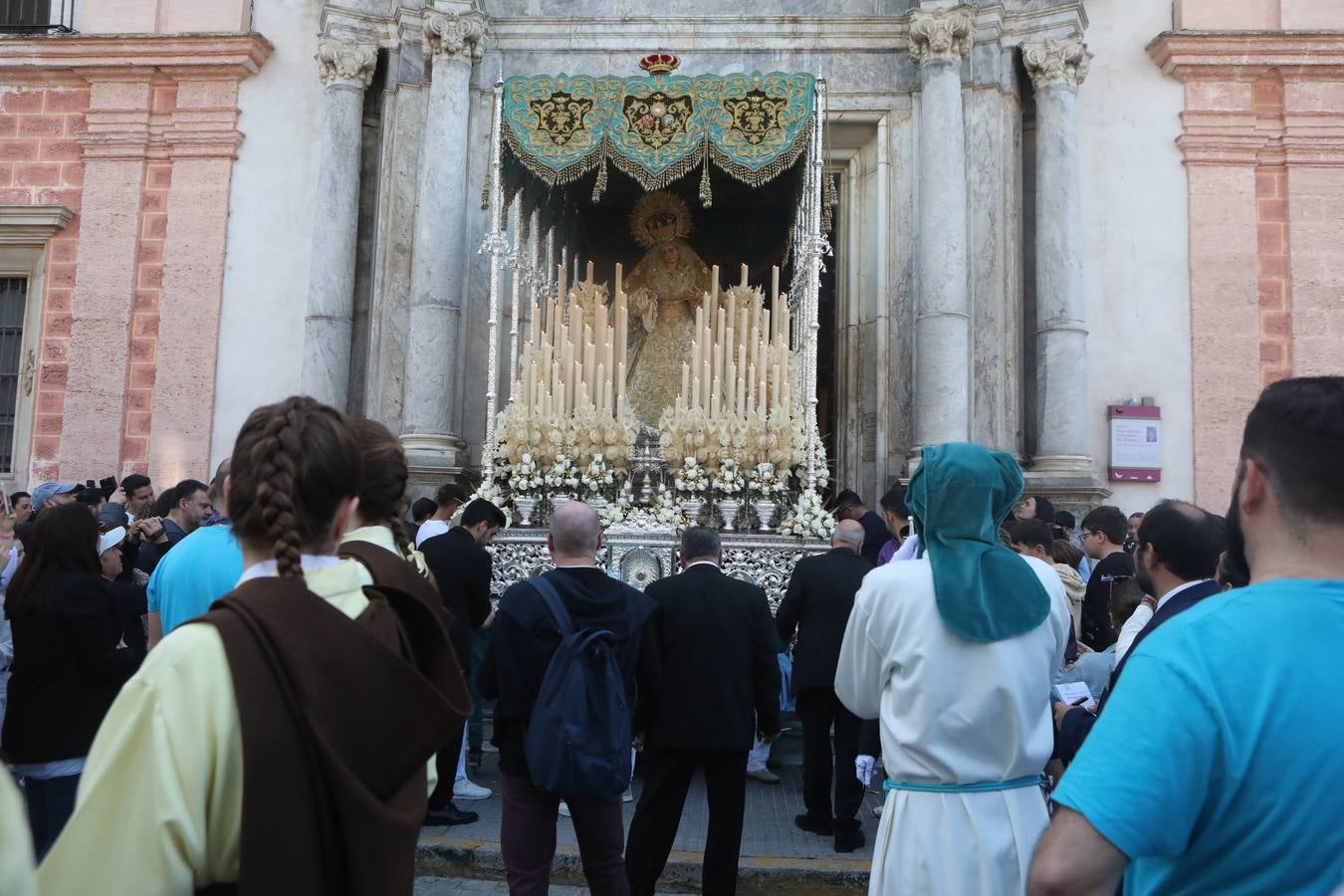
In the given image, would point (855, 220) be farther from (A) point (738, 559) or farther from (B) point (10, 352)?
(B) point (10, 352)

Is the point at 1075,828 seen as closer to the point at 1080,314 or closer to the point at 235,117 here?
the point at 1080,314

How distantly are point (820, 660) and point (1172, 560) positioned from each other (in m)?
2.80

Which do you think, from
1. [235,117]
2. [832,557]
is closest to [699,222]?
[235,117]

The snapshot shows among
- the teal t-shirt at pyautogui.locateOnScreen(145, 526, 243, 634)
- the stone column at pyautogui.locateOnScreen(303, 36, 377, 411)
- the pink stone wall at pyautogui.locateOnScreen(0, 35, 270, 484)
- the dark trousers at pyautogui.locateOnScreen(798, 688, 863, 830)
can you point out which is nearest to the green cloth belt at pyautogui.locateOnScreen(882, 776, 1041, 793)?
the teal t-shirt at pyautogui.locateOnScreen(145, 526, 243, 634)

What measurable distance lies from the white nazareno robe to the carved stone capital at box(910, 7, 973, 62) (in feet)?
24.6

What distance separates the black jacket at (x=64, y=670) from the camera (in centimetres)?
419

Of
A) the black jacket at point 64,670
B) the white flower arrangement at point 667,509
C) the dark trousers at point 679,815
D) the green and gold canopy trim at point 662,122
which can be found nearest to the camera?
the black jacket at point 64,670

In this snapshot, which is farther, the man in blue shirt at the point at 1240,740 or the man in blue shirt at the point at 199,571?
the man in blue shirt at the point at 199,571

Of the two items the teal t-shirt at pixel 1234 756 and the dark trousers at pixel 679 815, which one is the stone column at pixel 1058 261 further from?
the teal t-shirt at pixel 1234 756

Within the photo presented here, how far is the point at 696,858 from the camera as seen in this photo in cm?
547

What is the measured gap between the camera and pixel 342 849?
5.95ft

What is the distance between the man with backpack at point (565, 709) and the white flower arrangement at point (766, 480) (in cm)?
437

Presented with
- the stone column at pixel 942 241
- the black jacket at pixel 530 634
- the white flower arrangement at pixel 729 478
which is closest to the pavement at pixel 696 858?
the black jacket at pixel 530 634

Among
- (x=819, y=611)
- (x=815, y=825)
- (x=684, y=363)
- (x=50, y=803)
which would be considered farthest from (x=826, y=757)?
(x=684, y=363)
